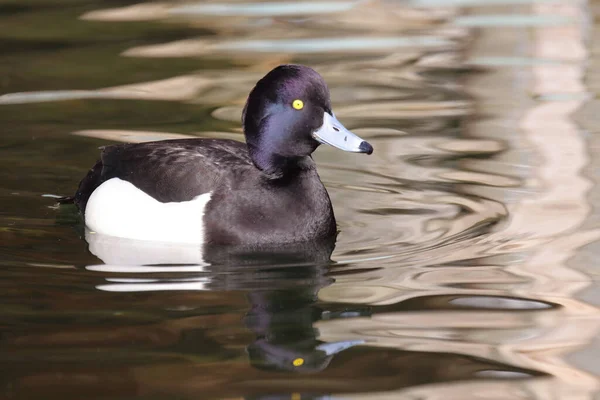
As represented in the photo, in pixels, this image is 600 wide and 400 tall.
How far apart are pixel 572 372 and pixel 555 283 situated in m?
1.15

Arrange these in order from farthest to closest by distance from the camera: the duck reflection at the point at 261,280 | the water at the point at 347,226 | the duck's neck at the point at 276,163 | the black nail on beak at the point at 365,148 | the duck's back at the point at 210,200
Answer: the duck's neck at the point at 276,163, the duck's back at the point at 210,200, the black nail on beak at the point at 365,148, the duck reflection at the point at 261,280, the water at the point at 347,226

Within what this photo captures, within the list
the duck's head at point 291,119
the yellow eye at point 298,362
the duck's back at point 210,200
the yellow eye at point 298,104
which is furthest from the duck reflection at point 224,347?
the yellow eye at point 298,104

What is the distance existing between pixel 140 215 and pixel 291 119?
1051 millimetres

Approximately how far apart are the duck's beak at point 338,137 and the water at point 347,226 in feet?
1.89

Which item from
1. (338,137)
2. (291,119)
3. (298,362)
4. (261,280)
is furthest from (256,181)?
(298,362)

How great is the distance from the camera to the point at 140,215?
6.79 metres

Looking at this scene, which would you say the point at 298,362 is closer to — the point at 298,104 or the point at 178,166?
the point at 298,104

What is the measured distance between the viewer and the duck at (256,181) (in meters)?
6.45

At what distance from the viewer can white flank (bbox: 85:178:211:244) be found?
21.6 ft

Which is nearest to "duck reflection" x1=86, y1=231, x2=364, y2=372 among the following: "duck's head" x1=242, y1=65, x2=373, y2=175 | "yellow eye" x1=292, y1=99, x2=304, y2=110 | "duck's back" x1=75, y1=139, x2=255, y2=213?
"duck's back" x1=75, y1=139, x2=255, y2=213

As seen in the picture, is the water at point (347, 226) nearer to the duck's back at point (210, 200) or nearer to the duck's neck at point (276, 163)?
the duck's back at point (210, 200)

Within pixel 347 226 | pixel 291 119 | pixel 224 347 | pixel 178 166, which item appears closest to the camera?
pixel 224 347

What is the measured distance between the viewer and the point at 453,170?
8.12 m

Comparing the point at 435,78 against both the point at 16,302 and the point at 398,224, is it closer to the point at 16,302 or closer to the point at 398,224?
the point at 398,224
